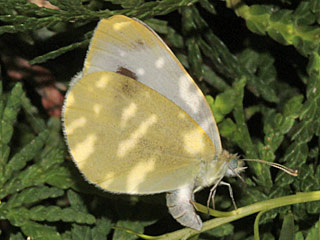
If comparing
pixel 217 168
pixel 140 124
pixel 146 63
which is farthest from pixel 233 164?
pixel 146 63

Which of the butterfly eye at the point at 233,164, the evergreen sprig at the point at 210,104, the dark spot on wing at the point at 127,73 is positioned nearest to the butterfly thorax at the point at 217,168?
the butterfly eye at the point at 233,164

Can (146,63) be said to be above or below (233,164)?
Result: above

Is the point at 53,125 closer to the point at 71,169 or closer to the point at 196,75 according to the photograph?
the point at 71,169

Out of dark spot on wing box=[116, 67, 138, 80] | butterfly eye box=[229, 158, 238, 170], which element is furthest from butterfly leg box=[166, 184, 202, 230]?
dark spot on wing box=[116, 67, 138, 80]

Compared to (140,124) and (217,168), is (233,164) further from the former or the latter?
(140,124)

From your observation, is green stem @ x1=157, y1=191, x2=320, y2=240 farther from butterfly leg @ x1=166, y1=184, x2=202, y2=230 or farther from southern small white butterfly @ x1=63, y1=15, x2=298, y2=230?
southern small white butterfly @ x1=63, y1=15, x2=298, y2=230
